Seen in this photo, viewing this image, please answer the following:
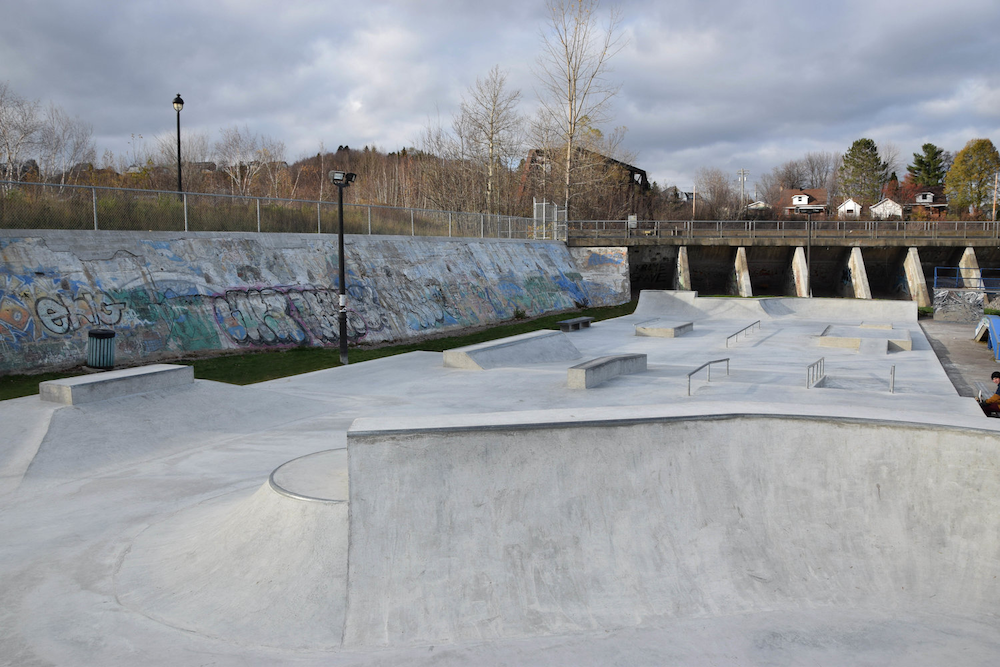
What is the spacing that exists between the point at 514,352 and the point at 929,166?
10345 cm

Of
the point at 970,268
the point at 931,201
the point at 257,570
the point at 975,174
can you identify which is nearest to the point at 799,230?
the point at 970,268

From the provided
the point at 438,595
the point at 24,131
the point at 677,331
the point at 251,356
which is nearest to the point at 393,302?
the point at 251,356

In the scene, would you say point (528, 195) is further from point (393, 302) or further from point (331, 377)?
point (331, 377)

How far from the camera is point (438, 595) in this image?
540 centimetres

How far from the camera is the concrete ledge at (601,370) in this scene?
46.4 feet

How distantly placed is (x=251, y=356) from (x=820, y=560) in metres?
15.2

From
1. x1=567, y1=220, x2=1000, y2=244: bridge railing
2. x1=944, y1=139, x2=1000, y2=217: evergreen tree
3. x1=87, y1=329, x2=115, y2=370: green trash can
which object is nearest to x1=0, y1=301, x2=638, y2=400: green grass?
x1=87, y1=329, x2=115, y2=370: green trash can

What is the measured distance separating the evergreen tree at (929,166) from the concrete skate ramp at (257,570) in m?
113

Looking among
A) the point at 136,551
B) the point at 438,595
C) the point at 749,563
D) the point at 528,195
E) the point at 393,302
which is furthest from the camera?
the point at 528,195

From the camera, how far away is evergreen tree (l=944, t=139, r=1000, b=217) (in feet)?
253

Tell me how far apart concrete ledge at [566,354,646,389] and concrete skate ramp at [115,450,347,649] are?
7826 millimetres

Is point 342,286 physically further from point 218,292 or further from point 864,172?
point 864,172

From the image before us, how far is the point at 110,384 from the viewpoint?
11102 mm

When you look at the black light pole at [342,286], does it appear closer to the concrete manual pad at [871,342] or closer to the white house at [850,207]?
the concrete manual pad at [871,342]
